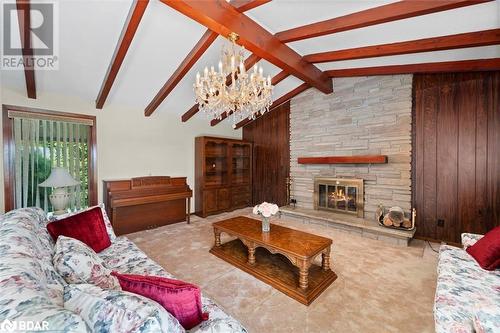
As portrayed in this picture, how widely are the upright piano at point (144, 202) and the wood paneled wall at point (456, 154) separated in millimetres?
4304

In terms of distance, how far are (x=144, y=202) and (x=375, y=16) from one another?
4.24 m

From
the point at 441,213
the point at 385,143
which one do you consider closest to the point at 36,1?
the point at 385,143

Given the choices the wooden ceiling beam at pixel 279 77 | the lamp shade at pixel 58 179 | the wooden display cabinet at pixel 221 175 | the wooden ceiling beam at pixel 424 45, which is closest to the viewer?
the wooden ceiling beam at pixel 424 45

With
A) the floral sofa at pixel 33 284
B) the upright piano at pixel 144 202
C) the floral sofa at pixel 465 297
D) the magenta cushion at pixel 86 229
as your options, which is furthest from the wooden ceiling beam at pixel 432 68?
the magenta cushion at pixel 86 229

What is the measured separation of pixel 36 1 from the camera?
6.31 feet

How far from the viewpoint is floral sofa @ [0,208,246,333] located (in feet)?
2.10

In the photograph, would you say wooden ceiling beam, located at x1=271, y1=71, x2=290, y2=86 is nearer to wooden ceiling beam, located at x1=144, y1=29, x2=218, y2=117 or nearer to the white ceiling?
the white ceiling

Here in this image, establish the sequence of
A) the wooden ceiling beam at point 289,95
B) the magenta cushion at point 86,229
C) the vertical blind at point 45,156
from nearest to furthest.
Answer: the magenta cushion at point 86,229, the vertical blind at point 45,156, the wooden ceiling beam at point 289,95

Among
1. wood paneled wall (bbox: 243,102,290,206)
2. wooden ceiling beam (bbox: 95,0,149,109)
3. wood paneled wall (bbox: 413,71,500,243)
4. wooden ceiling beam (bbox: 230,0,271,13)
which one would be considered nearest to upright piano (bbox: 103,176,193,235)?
wooden ceiling beam (bbox: 95,0,149,109)

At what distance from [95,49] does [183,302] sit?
3113 millimetres

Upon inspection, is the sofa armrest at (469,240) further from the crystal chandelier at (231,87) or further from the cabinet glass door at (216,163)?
the cabinet glass door at (216,163)

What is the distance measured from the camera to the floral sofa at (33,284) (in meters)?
0.64

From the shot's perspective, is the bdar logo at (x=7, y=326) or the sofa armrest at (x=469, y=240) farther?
the sofa armrest at (x=469, y=240)

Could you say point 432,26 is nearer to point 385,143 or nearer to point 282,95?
point 385,143
